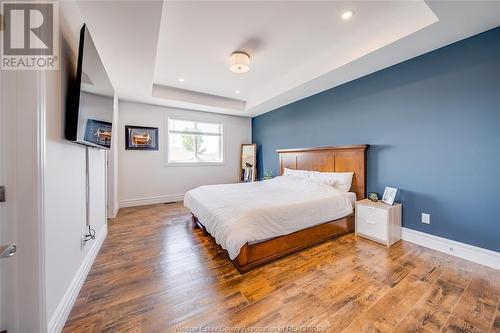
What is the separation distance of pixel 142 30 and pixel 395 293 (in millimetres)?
3360

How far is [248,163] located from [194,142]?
5.43 feet

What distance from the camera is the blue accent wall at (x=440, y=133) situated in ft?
6.57

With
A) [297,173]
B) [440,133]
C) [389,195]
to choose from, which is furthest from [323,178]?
[440,133]

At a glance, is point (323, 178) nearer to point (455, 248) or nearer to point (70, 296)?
point (455, 248)

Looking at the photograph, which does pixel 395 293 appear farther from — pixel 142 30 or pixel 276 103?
pixel 276 103

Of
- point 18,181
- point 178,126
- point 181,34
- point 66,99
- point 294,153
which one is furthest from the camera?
point 178,126

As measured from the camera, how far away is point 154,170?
4723 mm

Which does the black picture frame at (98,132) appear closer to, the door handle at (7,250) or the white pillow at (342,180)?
the door handle at (7,250)

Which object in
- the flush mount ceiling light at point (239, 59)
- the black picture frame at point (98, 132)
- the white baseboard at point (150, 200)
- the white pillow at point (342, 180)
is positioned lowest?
the white baseboard at point (150, 200)

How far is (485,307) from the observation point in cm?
144

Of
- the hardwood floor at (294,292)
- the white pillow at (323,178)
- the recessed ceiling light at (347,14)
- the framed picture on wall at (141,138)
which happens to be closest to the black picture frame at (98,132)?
the hardwood floor at (294,292)

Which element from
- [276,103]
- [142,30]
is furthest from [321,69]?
[142,30]

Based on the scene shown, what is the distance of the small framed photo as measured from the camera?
102 inches

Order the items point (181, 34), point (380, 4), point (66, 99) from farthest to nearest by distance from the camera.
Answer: point (181, 34)
point (380, 4)
point (66, 99)
